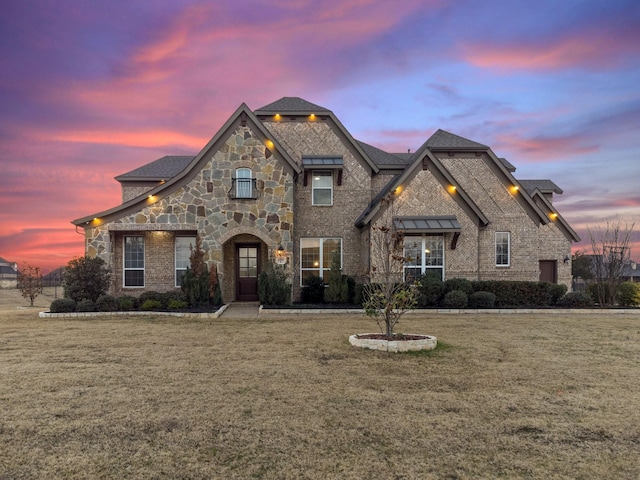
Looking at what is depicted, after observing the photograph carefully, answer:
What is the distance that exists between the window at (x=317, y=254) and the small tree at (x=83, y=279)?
28.3 feet

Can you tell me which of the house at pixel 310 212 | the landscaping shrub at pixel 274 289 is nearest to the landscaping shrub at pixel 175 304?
the house at pixel 310 212

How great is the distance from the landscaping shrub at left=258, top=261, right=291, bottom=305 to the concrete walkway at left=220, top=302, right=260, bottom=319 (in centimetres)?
63

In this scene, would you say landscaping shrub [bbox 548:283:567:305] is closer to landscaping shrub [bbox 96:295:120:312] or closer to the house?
the house

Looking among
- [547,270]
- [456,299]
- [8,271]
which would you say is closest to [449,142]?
[547,270]

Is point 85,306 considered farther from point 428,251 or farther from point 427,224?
point 428,251

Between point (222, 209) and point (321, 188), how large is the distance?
5.06m

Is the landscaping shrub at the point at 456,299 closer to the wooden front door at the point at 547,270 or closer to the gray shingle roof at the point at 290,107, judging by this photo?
the wooden front door at the point at 547,270

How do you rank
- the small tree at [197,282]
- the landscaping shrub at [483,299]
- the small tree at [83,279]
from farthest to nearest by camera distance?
the landscaping shrub at [483,299] → the small tree at [197,282] → the small tree at [83,279]

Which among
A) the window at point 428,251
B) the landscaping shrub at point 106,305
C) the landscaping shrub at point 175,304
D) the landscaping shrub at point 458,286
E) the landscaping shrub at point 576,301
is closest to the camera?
the landscaping shrub at point 106,305

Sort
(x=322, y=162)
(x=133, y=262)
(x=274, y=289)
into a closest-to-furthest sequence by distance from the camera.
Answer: (x=274, y=289)
(x=133, y=262)
(x=322, y=162)

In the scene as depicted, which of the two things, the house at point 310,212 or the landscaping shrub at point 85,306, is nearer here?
the landscaping shrub at point 85,306

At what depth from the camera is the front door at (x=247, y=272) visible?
21062 millimetres

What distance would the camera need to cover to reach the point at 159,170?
915 inches

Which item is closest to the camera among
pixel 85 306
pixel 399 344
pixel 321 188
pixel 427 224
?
pixel 399 344
